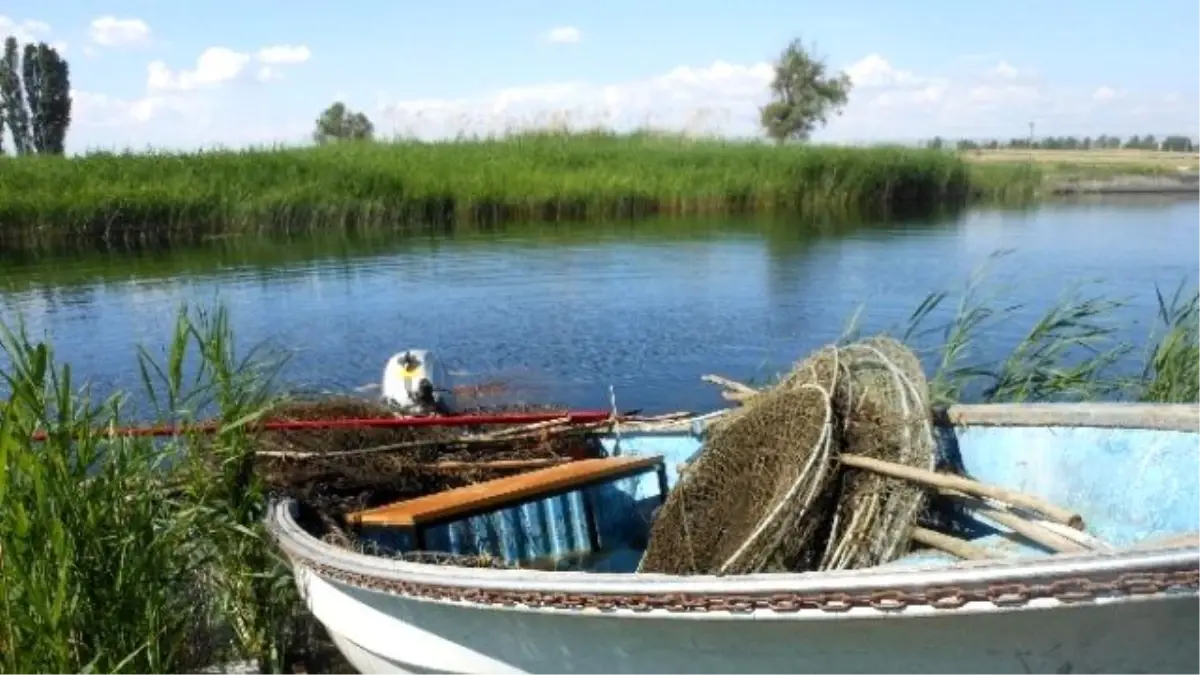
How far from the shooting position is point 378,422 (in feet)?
18.2

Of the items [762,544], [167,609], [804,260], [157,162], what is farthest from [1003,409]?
[157,162]

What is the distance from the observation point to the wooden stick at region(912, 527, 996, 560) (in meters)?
4.12

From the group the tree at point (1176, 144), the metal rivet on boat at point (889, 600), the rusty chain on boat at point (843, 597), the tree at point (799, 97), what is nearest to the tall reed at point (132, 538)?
the rusty chain on boat at point (843, 597)

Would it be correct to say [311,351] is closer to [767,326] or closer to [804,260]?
[767,326]

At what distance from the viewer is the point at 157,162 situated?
26031 mm

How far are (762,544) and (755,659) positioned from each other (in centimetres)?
87

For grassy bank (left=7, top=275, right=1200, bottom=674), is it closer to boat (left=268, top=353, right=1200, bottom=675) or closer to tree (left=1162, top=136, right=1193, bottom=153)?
boat (left=268, top=353, right=1200, bottom=675)

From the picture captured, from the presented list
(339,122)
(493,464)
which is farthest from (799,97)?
(493,464)

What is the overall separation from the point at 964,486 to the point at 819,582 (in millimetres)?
1380

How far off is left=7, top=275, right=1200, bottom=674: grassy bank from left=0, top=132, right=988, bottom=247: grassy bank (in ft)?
63.5

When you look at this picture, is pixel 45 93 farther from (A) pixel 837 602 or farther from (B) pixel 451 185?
(A) pixel 837 602

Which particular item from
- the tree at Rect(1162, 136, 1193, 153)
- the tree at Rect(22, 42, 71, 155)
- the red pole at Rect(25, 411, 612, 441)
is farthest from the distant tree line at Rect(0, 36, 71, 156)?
the tree at Rect(1162, 136, 1193, 153)

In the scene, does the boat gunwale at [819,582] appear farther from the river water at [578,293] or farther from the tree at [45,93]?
the tree at [45,93]

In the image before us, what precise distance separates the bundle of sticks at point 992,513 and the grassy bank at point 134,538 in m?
1.56
